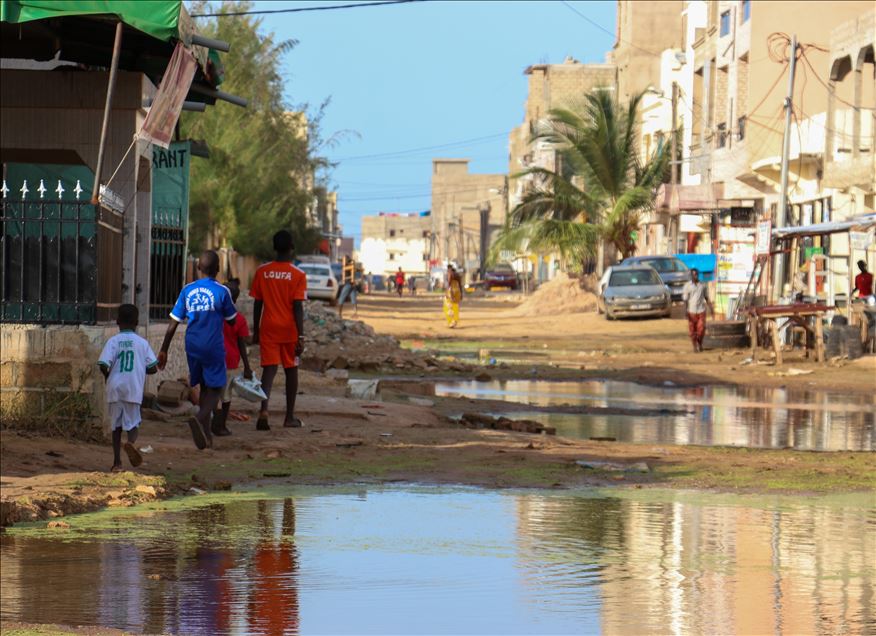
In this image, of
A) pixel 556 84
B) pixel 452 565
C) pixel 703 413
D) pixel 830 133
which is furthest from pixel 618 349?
pixel 556 84

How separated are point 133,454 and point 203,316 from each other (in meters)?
1.63

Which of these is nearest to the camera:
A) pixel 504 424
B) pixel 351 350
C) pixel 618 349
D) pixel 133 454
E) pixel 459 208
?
pixel 133 454

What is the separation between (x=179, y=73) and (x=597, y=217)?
4095 cm

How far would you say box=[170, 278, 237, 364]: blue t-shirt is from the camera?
1196 cm

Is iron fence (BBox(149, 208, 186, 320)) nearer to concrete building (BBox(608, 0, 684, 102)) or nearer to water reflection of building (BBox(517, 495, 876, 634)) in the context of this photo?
water reflection of building (BBox(517, 495, 876, 634))

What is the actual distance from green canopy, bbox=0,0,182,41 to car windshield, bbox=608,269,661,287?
31.3 m

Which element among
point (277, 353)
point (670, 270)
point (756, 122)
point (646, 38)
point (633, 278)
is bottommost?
point (277, 353)

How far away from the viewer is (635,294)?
137 feet

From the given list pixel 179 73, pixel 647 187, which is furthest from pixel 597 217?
pixel 179 73

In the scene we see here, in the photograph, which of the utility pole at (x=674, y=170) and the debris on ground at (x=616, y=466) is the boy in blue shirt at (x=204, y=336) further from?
the utility pole at (x=674, y=170)

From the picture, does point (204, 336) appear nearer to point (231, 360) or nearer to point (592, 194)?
point (231, 360)

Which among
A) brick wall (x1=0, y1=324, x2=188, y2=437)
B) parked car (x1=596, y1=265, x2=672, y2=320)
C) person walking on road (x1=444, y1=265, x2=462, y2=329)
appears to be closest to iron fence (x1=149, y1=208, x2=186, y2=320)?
brick wall (x1=0, y1=324, x2=188, y2=437)

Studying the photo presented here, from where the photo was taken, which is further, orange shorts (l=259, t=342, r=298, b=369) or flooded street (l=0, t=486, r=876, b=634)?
orange shorts (l=259, t=342, r=298, b=369)

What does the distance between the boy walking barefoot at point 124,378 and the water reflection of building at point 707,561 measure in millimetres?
2981
